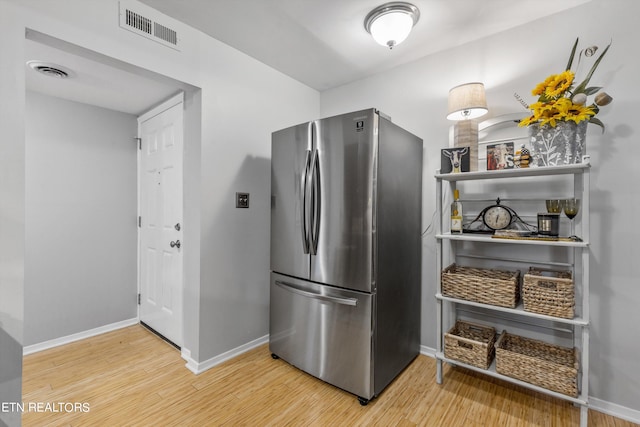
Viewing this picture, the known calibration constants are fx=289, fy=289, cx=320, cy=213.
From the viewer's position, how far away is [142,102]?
2.73m

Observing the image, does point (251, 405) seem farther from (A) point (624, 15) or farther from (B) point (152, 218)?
(A) point (624, 15)

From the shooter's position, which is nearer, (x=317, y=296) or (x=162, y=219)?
(x=317, y=296)

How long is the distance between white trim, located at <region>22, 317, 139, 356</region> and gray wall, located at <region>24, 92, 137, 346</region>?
0.04 m

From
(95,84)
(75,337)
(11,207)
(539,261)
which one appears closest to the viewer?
(11,207)

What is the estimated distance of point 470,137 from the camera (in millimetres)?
2023

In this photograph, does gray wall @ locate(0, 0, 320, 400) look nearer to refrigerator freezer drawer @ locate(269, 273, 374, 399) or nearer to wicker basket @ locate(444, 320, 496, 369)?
refrigerator freezer drawer @ locate(269, 273, 374, 399)

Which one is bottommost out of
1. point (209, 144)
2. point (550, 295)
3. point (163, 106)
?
point (550, 295)

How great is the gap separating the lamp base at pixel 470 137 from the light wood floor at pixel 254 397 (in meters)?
1.52

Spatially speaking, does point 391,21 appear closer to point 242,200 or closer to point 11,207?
point 242,200

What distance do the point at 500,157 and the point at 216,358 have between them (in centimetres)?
250

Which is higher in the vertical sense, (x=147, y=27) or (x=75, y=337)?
(x=147, y=27)

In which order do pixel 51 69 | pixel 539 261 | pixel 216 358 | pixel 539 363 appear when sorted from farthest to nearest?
pixel 216 358, pixel 51 69, pixel 539 261, pixel 539 363

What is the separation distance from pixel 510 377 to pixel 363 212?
133cm

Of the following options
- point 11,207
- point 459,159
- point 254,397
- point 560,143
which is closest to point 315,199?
point 459,159
